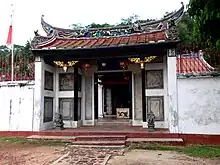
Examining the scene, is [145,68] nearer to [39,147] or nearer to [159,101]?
[159,101]

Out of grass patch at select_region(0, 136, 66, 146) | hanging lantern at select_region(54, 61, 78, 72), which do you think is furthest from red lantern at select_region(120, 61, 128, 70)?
grass patch at select_region(0, 136, 66, 146)

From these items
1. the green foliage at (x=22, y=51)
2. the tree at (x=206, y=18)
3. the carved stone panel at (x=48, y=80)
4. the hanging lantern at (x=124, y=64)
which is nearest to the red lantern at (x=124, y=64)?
the hanging lantern at (x=124, y=64)

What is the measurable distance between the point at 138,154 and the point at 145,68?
172 inches

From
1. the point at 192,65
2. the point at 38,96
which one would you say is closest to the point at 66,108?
the point at 38,96

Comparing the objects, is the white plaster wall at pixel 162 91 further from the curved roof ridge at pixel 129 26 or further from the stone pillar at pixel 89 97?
the stone pillar at pixel 89 97

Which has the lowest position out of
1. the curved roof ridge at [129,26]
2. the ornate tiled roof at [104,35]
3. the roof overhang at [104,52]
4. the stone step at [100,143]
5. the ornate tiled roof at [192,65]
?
the stone step at [100,143]

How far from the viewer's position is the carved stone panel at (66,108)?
10805mm

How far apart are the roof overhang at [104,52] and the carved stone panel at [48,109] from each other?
5.80 ft

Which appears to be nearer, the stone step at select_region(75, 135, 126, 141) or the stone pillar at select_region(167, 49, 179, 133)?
the stone step at select_region(75, 135, 126, 141)

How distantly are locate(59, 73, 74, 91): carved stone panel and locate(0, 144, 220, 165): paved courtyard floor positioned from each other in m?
3.86

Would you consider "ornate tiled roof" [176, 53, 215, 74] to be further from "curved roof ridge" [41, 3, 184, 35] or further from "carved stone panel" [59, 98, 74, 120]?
"carved stone panel" [59, 98, 74, 120]

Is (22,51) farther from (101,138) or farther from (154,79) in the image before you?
(101,138)

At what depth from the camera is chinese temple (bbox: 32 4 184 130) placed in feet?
29.6

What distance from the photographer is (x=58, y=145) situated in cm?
801
